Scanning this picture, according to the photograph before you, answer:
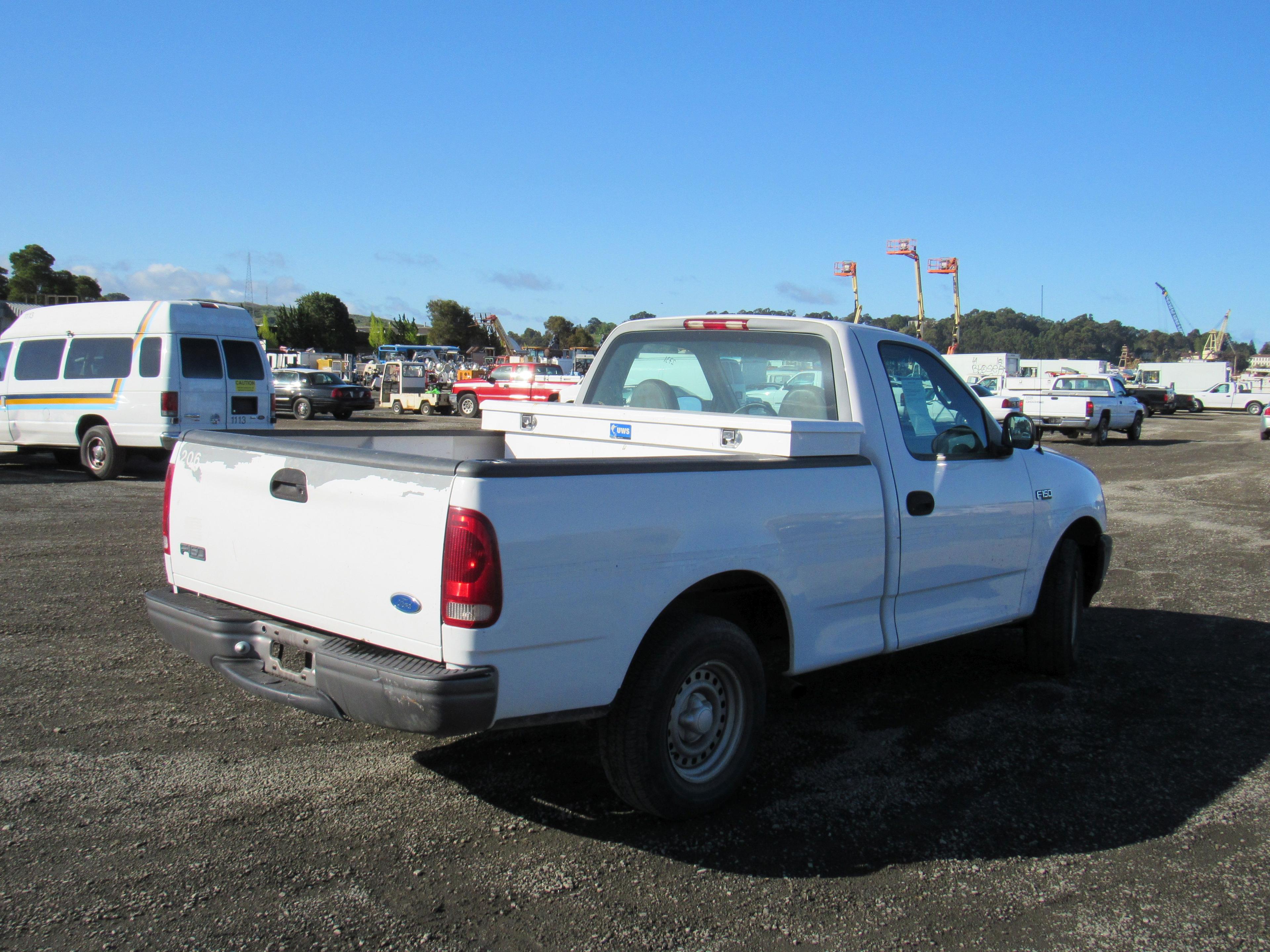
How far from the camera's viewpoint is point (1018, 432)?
518cm

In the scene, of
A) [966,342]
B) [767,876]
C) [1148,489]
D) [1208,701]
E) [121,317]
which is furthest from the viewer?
[966,342]

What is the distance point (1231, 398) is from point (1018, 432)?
53.0 meters

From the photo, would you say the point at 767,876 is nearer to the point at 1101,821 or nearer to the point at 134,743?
the point at 1101,821

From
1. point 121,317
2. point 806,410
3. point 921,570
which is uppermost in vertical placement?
point 121,317

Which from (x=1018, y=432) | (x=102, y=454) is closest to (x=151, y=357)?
(x=102, y=454)

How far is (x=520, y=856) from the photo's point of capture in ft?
11.1

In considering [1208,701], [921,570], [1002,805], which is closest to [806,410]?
[921,570]

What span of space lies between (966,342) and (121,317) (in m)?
103

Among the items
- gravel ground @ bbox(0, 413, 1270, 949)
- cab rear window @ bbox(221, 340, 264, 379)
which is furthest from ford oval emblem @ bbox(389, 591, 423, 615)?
cab rear window @ bbox(221, 340, 264, 379)

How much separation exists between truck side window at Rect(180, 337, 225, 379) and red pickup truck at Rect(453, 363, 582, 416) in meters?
9.50

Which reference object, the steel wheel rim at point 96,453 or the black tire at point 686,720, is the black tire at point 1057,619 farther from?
the steel wheel rim at point 96,453

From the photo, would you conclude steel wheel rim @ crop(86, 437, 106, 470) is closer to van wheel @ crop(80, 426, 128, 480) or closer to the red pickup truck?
van wheel @ crop(80, 426, 128, 480)

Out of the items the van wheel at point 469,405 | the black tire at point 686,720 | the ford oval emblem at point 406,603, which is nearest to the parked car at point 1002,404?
the van wheel at point 469,405

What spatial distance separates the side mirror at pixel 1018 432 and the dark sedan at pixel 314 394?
28.3 metres
